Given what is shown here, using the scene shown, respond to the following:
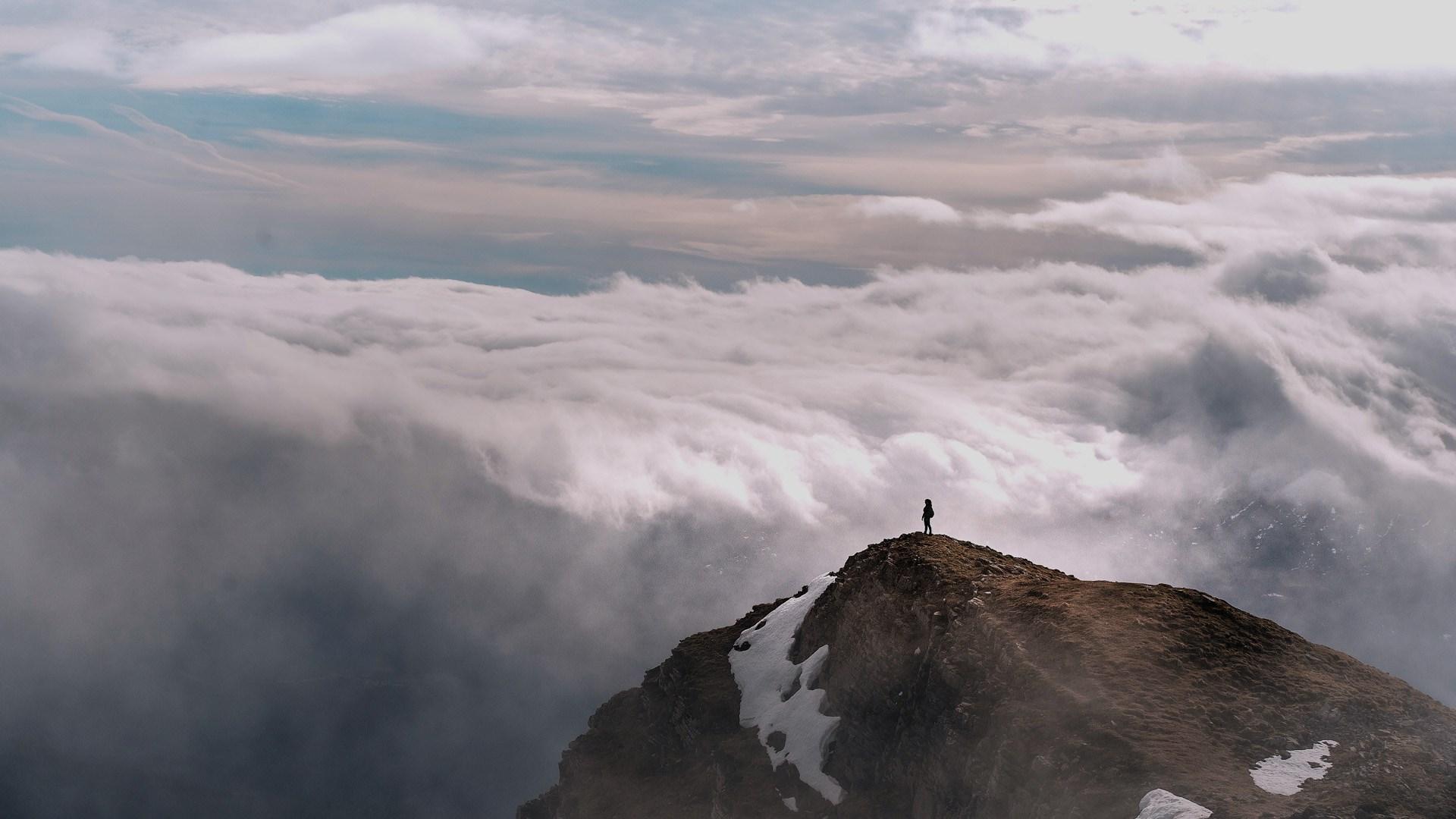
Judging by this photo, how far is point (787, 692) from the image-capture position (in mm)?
93500

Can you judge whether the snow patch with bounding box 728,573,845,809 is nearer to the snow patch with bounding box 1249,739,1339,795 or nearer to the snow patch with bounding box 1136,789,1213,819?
the snow patch with bounding box 1136,789,1213,819

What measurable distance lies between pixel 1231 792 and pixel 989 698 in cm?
1857

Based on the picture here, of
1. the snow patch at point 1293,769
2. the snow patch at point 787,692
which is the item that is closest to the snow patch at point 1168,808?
the snow patch at point 1293,769

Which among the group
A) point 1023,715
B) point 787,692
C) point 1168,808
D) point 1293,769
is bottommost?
point 787,692

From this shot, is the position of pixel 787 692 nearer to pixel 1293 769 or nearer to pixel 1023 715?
pixel 1023 715

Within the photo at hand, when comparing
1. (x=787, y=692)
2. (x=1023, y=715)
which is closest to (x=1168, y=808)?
(x=1023, y=715)

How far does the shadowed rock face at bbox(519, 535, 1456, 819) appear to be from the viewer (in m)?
58.5

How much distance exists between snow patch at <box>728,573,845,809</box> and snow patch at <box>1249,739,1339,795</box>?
32.6 m

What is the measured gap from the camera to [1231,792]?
55562mm

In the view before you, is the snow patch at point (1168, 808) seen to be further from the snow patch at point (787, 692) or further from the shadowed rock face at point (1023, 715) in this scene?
the snow patch at point (787, 692)

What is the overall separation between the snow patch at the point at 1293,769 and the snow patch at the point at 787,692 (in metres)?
A: 32.6

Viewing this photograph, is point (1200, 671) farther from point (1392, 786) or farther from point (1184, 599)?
point (1392, 786)

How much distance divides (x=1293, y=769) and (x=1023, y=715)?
596 inches

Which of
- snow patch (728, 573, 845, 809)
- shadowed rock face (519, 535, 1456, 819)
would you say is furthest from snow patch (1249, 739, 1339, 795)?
snow patch (728, 573, 845, 809)
